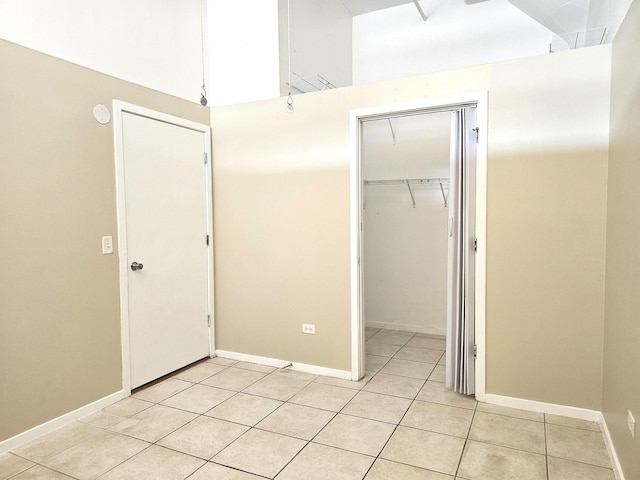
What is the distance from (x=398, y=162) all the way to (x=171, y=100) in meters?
2.42

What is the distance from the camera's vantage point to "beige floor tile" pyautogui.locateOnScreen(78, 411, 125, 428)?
2.49 metres

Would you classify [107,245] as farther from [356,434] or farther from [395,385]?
[395,385]

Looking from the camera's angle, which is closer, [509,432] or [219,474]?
[219,474]

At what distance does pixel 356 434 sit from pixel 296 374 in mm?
1016

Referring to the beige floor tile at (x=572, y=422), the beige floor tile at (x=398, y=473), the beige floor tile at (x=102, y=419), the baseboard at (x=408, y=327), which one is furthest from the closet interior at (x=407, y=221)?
A: the beige floor tile at (x=102, y=419)

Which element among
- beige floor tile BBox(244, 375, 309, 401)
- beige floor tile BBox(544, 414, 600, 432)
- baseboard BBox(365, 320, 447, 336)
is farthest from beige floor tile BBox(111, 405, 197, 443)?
baseboard BBox(365, 320, 447, 336)

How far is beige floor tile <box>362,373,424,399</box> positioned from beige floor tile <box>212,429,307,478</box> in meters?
0.90

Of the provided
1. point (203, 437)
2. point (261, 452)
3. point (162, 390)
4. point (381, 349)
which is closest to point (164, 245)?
point (162, 390)

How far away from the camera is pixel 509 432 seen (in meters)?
2.35

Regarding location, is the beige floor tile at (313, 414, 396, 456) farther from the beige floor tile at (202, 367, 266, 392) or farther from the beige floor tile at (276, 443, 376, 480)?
the beige floor tile at (202, 367, 266, 392)

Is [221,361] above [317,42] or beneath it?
beneath

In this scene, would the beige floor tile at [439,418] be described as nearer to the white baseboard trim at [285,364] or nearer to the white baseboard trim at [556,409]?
the white baseboard trim at [556,409]

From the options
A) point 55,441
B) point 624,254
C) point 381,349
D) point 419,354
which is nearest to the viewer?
point 624,254

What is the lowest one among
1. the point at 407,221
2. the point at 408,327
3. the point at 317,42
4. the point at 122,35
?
the point at 408,327
